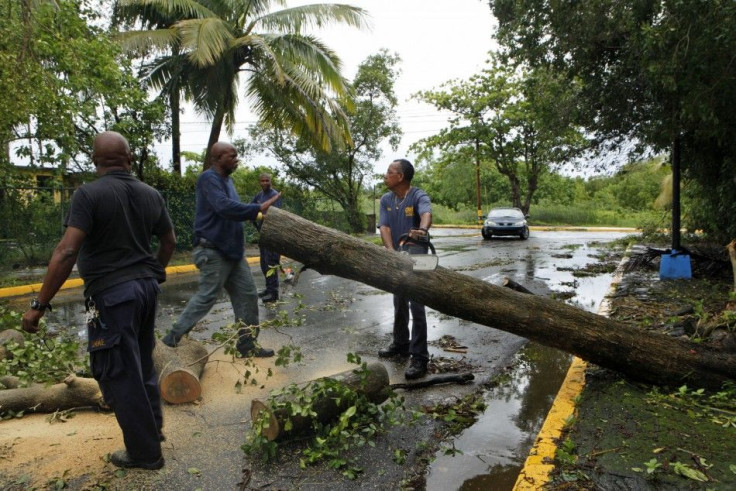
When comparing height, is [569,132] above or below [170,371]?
above

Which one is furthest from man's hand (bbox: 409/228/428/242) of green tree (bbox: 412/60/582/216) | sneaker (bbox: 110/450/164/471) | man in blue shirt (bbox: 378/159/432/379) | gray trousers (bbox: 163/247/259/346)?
green tree (bbox: 412/60/582/216)

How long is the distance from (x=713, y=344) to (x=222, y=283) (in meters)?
4.22

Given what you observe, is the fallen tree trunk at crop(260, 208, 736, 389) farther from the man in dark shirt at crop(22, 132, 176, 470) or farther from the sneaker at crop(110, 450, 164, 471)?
the sneaker at crop(110, 450, 164, 471)

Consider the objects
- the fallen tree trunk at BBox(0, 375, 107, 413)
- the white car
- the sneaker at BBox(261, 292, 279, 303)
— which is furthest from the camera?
the white car

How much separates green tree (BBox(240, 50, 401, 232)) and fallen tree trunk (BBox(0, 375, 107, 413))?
63.3ft

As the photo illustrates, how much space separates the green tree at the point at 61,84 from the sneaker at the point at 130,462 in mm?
5072

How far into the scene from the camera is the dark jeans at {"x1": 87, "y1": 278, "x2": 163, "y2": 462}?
286cm

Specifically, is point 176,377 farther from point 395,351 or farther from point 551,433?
point 551,433

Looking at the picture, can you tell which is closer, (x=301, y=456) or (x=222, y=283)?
(x=301, y=456)

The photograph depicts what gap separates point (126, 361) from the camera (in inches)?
114

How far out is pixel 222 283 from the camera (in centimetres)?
484

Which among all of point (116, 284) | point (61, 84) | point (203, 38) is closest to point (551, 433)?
point (116, 284)

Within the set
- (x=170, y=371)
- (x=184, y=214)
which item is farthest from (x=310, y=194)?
(x=170, y=371)

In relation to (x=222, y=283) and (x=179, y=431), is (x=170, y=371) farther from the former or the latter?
(x=222, y=283)
